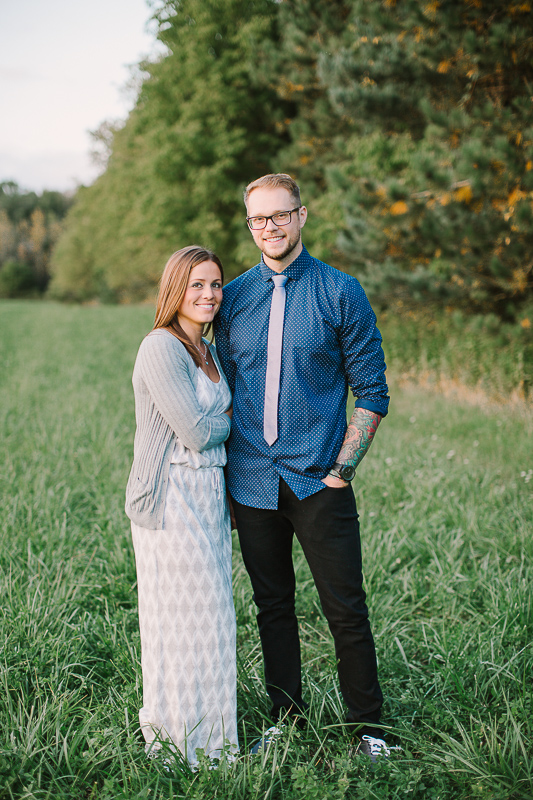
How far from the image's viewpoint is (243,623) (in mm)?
3186

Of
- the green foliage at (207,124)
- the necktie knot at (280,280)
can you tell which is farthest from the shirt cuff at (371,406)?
the green foliage at (207,124)

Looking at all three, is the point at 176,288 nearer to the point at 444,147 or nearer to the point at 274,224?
the point at 274,224

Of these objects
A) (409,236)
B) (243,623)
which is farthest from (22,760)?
(409,236)

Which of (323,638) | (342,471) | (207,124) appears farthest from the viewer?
(207,124)

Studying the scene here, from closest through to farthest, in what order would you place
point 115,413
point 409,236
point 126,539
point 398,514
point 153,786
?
point 153,786 → point 126,539 → point 398,514 → point 115,413 → point 409,236

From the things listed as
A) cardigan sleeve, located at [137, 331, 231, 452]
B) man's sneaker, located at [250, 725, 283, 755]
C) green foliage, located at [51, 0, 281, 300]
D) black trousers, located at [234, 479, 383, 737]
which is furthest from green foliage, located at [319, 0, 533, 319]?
man's sneaker, located at [250, 725, 283, 755]

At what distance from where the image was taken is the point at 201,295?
2.29m

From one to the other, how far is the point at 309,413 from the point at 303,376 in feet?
0.49

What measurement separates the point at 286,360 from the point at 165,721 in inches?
56.9

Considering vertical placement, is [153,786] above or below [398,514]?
below

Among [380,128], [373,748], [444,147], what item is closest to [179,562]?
[373,748]

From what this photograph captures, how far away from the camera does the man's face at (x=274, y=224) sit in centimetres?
221

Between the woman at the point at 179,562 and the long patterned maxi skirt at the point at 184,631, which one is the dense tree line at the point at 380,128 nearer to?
the woman at the point at 179,562

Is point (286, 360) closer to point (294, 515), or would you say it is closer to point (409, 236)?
point (294, 515)
